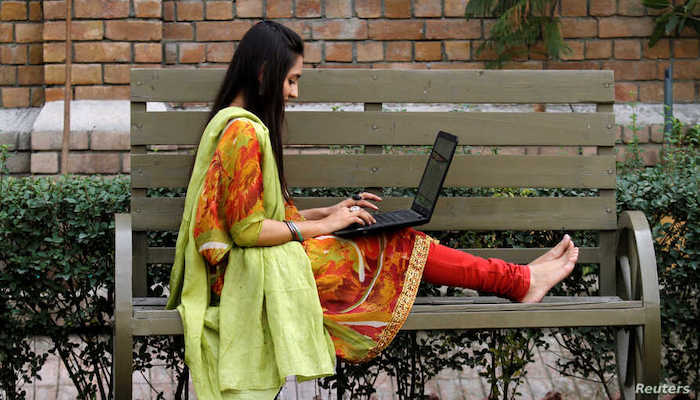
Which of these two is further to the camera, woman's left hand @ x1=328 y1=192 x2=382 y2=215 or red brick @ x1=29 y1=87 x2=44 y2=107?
red brick @ x1=29 y1=87 x2=44 y2=107

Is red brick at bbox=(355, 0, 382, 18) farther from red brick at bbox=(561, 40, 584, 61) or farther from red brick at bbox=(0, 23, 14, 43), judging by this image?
red brick at bbox=(0, 23, 14, 43)

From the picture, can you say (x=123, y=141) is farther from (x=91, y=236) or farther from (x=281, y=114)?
(x=281, y=114)

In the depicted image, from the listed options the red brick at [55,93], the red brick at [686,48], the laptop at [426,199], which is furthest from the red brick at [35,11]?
the red brick at [686,48]

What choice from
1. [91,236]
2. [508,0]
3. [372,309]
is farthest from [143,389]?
[508,0]

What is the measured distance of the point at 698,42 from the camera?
5090mm

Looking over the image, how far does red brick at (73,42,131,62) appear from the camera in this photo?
470 cm

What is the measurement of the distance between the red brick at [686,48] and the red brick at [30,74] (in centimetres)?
381

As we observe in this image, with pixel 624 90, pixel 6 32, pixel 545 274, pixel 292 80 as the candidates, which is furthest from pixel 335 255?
pixel 6 32

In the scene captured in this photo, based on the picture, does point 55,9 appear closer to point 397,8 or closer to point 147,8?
point 147,8

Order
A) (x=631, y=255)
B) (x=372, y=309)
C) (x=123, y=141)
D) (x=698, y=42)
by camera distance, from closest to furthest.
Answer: (x=372, y=309), (x=631, y=255), (x=123, y=141), (x=698, y=42)

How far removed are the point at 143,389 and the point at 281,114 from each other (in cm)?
179

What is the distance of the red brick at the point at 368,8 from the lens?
495 cm

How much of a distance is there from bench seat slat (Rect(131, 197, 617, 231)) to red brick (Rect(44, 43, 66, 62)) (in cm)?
230

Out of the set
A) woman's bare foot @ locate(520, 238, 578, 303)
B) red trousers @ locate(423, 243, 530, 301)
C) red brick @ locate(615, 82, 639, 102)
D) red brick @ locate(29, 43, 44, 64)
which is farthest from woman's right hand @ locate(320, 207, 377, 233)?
red brick @ locate(29, 43, 44, 64)
